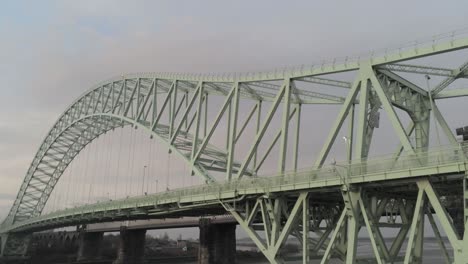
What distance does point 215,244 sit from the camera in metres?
111

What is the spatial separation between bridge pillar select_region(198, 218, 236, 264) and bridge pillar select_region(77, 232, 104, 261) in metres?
40.9

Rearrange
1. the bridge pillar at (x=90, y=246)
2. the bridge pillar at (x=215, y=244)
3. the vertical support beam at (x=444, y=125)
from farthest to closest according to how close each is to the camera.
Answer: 1. the bridge pillar at (x=90, y=246)
2. the bridge pillar at (x=215, y=244)
3. the vertical support beam at (x=444, y=125)

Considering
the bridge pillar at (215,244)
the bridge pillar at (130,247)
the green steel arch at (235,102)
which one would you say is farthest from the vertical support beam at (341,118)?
the bridge pillar at (130,247)

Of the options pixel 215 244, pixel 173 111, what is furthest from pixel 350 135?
pixel 215 244

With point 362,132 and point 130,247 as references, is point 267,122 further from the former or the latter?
point 130,247

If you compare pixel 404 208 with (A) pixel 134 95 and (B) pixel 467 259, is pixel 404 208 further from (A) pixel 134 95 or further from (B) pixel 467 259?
(A) pixel 134 95

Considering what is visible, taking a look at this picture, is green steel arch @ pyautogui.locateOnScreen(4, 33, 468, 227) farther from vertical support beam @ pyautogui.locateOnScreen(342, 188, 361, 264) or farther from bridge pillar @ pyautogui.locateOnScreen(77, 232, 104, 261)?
bridge pillar @ pyautogui.locateOnScreen(77, 232, 104, 261)

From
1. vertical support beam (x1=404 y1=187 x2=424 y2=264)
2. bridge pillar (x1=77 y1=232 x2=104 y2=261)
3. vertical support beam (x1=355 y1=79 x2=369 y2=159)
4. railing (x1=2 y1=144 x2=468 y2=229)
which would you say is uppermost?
vertical support beam (x1=355 y1=79 x2=369 y2=159)

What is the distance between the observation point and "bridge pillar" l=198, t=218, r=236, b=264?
10850cm

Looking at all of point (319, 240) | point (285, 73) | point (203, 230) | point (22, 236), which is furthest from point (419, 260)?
point (22, 236)

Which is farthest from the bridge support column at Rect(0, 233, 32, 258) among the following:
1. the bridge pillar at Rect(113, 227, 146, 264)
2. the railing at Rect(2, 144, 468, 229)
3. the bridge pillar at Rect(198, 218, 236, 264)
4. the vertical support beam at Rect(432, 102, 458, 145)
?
the vertical support beam at Rect(432, 102, 458, 145)

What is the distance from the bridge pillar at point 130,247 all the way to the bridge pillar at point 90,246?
16863mm

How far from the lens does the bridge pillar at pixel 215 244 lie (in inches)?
4272

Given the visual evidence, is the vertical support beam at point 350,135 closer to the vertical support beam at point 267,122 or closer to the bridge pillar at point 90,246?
the vertical support beam at point 267,122
